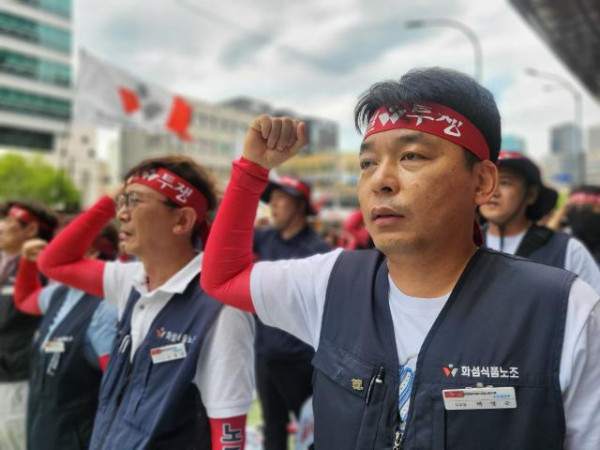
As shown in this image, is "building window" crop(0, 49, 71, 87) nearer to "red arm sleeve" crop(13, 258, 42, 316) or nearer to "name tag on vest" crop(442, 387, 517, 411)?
"red arm sleeve" crop(13, 258, 42, 316)

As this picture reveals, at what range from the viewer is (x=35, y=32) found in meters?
41.9

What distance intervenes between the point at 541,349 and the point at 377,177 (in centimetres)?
55

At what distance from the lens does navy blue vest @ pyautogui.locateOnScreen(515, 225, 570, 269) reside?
8.29 feet

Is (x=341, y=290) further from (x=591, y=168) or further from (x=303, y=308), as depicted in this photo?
(x=591, y=168)

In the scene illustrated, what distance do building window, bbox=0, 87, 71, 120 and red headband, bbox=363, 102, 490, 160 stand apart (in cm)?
4704

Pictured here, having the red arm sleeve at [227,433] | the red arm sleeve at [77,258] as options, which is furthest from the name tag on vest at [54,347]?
the red arm sleeve at [227,433]

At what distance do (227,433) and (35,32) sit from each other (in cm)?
4905

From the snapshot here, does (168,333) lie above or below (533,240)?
below

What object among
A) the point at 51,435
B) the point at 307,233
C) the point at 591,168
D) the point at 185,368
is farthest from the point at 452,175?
the point at 591,168

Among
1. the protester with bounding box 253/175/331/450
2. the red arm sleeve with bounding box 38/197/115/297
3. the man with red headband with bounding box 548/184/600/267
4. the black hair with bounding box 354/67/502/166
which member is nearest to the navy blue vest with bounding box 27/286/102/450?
the red arm sleeve with bounding box 38/197/115/297

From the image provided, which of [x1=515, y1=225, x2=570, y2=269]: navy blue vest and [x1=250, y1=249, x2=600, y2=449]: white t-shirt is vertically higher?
[x1=515, y1=225, x2=570, y2=269]: navy blue vest

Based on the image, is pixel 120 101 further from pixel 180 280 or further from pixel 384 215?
pixel 384 215

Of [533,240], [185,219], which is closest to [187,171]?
[185,219]

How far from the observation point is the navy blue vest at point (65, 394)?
2.41 metres
